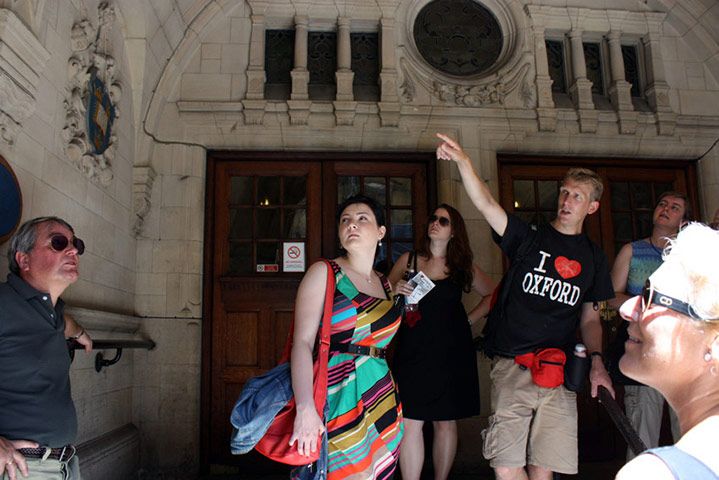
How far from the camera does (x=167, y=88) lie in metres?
4.93

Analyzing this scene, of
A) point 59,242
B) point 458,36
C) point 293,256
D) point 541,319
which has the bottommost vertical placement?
point 541,319

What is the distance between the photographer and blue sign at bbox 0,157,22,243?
8.77ft

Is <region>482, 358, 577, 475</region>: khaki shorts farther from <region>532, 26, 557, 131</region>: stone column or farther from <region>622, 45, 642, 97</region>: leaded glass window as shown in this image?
<region>622, 45, 642, 97</region>: leaded glass window

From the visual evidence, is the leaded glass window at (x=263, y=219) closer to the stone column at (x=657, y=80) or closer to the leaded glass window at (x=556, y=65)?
the leaded glass window at (x=556, y=65)

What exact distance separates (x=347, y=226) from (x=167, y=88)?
3.10 meters

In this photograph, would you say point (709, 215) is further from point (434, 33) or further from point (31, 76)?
point (31, 76)

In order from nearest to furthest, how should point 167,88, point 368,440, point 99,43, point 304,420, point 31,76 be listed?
point 304,420 < point 368,440 < point 31,76 < point 99,43 < point 167,88

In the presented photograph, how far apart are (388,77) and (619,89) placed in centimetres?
210

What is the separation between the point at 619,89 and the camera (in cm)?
517

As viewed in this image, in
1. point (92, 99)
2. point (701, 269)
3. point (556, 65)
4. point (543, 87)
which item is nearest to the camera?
point (701, 269)

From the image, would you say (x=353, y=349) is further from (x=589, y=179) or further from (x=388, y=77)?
(x=388, y=77)

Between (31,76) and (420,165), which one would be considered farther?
(420,165)

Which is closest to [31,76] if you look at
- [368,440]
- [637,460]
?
[368,440]

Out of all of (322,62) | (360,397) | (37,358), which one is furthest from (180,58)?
(360,397)
